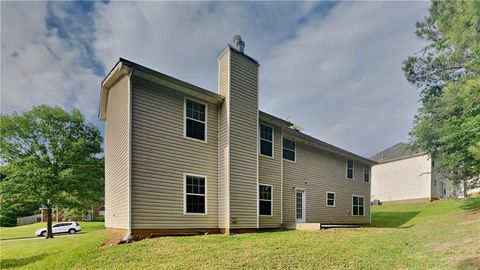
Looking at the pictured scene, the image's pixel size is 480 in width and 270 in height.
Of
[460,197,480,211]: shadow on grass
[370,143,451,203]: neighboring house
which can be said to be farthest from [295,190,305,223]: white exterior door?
[370,143,451,203]: neighboring house

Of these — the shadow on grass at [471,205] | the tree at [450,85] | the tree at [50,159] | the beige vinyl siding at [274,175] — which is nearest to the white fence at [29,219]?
the tree at [50,159]

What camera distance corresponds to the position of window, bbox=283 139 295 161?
14.9 metres

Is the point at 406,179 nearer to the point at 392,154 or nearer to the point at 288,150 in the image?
the point at 392,154

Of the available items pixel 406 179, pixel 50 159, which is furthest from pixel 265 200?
pixel 406 179

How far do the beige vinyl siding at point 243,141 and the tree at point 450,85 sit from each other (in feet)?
27.3

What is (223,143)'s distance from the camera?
11.4 metres

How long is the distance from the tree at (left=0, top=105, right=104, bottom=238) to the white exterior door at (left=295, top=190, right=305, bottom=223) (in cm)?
1405

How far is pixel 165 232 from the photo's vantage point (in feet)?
31.3

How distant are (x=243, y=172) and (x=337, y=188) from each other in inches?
362

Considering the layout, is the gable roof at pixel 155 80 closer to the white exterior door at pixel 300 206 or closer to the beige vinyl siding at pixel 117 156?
the beige vinyl siding at pixel 117 156

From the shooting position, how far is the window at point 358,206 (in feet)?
63.9

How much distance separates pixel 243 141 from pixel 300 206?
19.9 ft

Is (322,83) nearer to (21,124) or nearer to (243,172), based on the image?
(243,172)

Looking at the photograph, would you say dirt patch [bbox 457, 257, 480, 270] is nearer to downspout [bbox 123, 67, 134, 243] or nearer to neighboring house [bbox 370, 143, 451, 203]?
downspout [bbox 123, 67, 134, 243]
